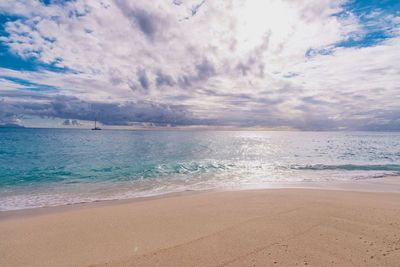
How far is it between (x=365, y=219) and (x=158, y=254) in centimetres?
591

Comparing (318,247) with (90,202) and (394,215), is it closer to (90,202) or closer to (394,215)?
(394,215)

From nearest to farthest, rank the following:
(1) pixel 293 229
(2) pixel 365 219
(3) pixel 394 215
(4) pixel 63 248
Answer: (4) pixel 63 248
(1) pixel 293 229
(2) pixel 365 219
(3) pixel 394 215

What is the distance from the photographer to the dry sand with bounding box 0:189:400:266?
12.2 ft

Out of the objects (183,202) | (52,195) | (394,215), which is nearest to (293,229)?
(394,215)

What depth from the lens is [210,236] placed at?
182 inches

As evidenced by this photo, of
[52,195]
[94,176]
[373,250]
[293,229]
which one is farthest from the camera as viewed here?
[94,176]

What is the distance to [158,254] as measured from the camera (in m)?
3.92

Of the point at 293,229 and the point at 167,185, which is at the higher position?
the point at 293,229

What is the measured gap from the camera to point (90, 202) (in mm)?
8773

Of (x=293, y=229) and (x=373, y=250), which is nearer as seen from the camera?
(x=373, y=250)

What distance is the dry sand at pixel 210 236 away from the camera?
12.2ft

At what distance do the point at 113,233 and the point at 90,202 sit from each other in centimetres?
471

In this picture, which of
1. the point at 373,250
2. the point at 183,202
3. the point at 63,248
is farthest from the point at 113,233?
the point at 373,250

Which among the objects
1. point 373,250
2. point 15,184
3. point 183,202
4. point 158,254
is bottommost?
point 15,184
